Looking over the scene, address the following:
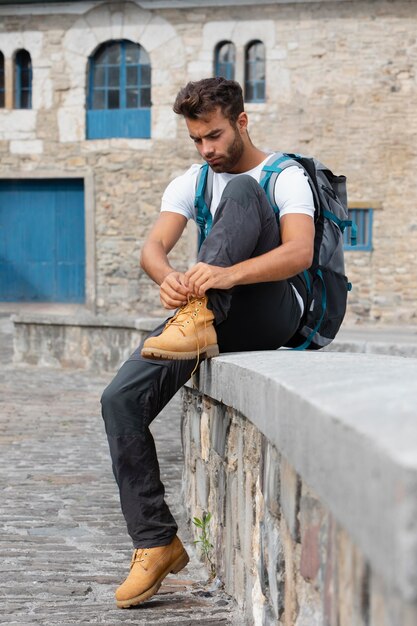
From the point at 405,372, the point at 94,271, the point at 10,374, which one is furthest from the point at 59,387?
the point at 94,271

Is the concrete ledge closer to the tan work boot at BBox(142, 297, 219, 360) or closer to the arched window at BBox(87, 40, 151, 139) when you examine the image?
the tan work boot at BBox(142, 297, 219, 360)

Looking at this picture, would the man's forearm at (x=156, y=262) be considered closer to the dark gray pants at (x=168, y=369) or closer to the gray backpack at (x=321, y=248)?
the gray backpack at (x=321, y=248)

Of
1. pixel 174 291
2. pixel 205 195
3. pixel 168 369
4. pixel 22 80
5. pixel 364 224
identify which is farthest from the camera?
pixel 22 80

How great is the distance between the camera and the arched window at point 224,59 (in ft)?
55.5

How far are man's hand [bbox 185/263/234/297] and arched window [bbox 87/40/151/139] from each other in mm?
14561

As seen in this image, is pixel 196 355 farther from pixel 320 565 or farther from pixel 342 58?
pixel 342 58

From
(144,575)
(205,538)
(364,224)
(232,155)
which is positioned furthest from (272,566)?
(364,224)

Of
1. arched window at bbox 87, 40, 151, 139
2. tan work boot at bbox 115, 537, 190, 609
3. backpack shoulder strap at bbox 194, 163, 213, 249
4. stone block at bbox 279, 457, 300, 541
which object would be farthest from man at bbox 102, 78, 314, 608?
arched window at bbox 87, 40, 151, 139

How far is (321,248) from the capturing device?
12.1 feet

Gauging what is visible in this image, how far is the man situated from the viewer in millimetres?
3082

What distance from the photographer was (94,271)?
17.7 m

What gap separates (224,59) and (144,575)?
1488 centimetres

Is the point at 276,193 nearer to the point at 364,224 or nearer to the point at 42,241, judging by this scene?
the point at 364,224

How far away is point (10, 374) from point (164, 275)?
6.84 m
